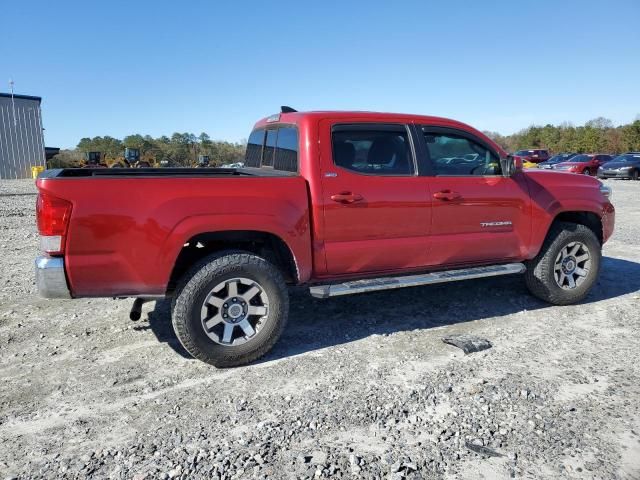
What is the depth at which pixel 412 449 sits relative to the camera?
9.08 ft

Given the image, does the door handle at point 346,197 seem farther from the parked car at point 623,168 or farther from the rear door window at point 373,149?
the parked car at point 623,168

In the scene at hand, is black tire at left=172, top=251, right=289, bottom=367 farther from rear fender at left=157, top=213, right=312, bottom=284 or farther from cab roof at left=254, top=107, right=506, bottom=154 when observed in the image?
cab roof at left=254, top=107, right=506, bottom=154

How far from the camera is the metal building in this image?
2906cm

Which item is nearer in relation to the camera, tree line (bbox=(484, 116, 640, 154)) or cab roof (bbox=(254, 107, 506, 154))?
cab roof (bbox=(254, 107, 506, 154))

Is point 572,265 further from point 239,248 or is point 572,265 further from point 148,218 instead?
point 148,218

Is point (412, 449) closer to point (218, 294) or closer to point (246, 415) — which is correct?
point (246, 415)

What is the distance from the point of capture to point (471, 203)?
4.62 metres

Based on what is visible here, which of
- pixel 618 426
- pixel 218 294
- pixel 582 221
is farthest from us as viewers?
pixel 582 221

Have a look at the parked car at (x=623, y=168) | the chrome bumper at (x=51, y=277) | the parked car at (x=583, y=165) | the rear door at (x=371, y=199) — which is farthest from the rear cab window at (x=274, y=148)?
the parked car at (x=623, y=168)

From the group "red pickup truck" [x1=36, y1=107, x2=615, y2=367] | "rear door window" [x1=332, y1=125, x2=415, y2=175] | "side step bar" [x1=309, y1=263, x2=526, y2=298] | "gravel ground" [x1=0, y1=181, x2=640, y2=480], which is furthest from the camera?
"rear door window" [x1=332, y1=125, x2=415, y2=175]

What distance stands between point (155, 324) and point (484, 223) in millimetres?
3271

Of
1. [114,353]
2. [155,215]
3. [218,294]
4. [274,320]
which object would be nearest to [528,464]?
[274,320]

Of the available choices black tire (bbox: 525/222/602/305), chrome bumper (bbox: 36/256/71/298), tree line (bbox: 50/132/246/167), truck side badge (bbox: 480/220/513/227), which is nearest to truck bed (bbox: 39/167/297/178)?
chrome bumper (bbox: 36/256/71/298)

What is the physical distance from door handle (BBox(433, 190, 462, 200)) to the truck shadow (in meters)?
1.21
